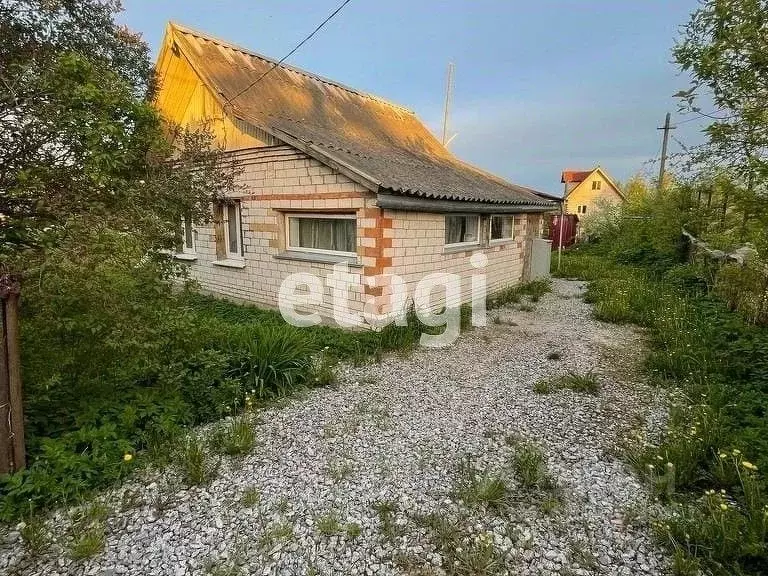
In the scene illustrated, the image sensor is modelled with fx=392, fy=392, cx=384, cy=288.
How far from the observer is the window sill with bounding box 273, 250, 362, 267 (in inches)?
277

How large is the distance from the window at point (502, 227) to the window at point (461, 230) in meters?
0.95

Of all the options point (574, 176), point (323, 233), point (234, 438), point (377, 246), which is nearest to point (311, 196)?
point (323, 233)

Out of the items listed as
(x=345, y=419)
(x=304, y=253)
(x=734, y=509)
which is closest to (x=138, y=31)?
(x=304, y=253)

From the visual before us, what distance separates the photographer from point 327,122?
9.70 m

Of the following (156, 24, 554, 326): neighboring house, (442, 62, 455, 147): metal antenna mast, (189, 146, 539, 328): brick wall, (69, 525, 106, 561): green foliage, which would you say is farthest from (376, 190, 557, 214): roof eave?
(442, 62, 455, 147): metal antenna mast

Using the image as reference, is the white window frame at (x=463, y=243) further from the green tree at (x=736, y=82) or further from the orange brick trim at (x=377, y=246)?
the green tree at (x=736, y=82)

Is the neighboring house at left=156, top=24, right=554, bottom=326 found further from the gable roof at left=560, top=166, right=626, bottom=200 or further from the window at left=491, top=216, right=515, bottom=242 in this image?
the gable roof at left=560, top=166, right=626, bottom=200

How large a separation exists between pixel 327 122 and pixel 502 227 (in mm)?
5503

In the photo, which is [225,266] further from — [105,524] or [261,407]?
[105,524]

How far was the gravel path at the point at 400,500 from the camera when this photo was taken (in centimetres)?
242

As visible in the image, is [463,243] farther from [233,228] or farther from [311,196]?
[233,228]

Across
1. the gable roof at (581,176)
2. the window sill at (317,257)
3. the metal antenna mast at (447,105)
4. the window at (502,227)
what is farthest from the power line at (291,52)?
the gable roof at (581,176)

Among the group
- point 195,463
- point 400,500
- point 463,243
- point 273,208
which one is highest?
point 273,208

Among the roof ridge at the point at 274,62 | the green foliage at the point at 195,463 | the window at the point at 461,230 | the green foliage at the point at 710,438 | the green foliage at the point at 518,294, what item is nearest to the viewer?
the green foliage at the point at 710,438
